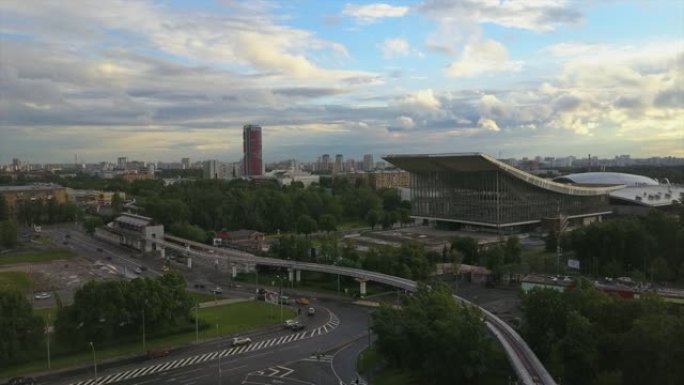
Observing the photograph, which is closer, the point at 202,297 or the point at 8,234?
the point at 202,297

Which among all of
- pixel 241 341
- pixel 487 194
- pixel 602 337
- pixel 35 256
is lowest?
pixel 241 341

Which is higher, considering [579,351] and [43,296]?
[579,351]

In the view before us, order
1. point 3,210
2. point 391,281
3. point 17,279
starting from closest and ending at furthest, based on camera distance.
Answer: point 391,281, point 17,279, point 3,210

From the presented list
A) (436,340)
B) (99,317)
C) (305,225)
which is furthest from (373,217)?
(436,340)

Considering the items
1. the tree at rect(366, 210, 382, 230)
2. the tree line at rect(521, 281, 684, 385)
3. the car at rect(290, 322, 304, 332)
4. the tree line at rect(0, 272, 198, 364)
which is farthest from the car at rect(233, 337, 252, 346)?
the tree at rect(366, 210, 382, 230)

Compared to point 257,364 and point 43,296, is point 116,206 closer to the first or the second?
point 43,296

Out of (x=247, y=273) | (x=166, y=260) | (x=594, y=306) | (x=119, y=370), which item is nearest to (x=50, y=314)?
(x=119, y=370)
